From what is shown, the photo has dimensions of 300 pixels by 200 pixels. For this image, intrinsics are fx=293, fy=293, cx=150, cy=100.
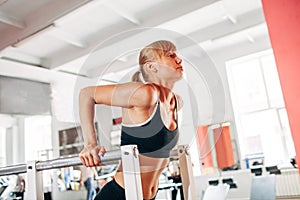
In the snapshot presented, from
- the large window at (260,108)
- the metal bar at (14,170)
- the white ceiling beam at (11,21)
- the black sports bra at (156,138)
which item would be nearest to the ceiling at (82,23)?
the white ceiling beam at (11,21)

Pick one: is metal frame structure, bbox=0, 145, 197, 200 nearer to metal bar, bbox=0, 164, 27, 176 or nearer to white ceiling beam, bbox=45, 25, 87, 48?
metal bar, bbox=0, 164, 27, 176

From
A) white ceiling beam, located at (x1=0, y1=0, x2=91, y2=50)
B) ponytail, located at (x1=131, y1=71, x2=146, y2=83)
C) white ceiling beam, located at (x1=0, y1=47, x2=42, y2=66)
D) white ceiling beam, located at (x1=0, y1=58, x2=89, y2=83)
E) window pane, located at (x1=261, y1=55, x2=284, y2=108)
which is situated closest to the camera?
ponytail, located at (x1=131, y1=71, x2=146, y2=83)

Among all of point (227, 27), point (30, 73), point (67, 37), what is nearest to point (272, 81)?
point (227, 27)

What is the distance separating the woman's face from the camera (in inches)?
52.1

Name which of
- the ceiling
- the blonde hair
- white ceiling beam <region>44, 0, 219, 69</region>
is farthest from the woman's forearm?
white ceiling beam <region>44, 0, 219, 69</region>

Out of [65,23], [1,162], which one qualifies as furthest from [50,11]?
[1,162]

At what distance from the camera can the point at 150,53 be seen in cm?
136

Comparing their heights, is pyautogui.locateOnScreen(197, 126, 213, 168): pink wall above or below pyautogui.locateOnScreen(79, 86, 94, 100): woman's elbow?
below

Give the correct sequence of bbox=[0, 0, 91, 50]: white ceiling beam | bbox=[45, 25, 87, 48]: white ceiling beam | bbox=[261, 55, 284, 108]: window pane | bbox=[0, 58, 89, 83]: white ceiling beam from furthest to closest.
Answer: bbox=[261, 55, 284, 108]: window pane < bbox=[0, 58, 89, 83]: white ceiling beam < bbox=[45, 25, 87, 48]: white ceiling beam < bbox=[0, 0, 91, 50]: white ceiling beam

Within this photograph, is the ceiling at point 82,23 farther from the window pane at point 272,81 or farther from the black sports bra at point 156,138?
the black sports bra at point 156,138

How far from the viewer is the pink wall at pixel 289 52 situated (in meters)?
2.55

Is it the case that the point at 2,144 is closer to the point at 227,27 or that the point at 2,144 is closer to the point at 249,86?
the point at 227,27

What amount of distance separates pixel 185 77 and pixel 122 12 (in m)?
3.63

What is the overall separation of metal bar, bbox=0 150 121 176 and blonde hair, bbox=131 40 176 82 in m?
0.38
